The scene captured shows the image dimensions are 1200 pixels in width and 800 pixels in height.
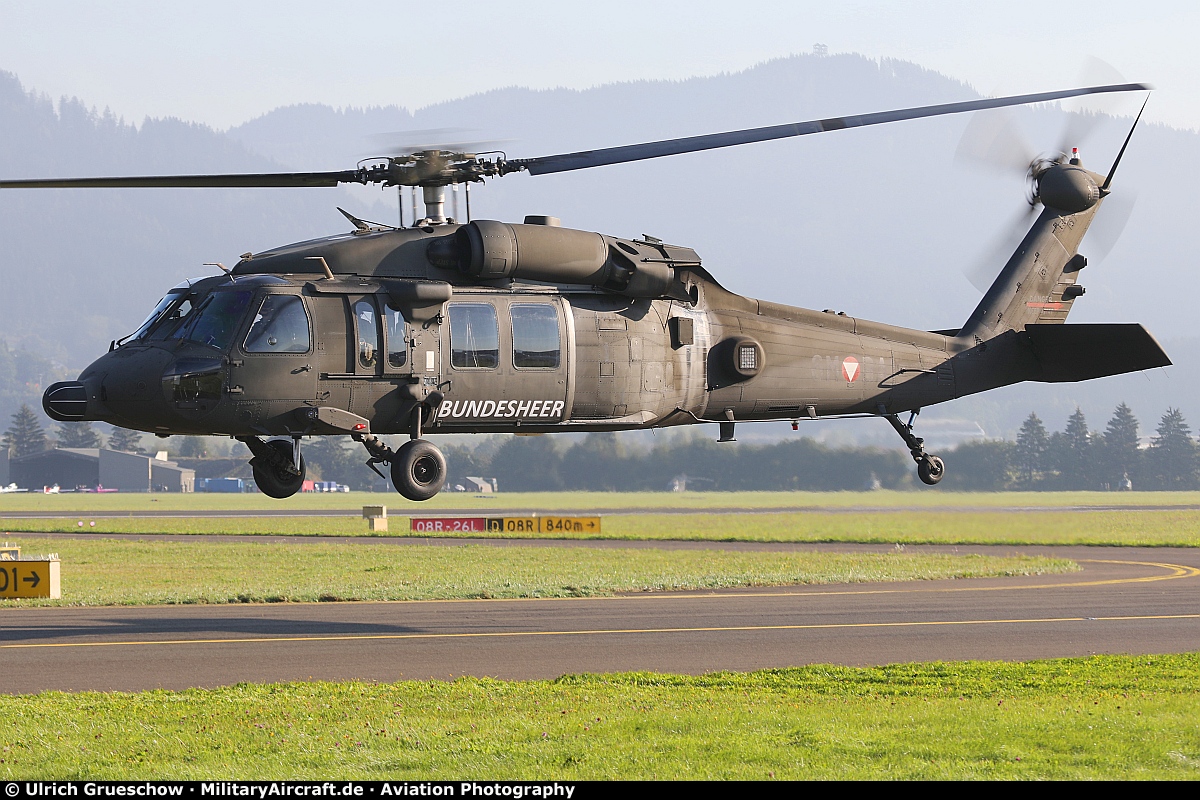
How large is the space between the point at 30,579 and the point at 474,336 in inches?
964

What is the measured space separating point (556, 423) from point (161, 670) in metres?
9.66

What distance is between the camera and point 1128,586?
4150cm

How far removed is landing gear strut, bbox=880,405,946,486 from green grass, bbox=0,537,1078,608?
16949 mm

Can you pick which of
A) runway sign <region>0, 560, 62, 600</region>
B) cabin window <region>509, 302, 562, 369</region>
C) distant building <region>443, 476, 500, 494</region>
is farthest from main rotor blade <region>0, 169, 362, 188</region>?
distant building <region>443, 476, 500, 494</region>

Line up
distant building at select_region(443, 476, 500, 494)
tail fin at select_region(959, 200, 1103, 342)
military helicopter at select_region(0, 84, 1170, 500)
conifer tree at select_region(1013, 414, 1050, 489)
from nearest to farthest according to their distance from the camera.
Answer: military helicopter at select_region(0, 84, 1170, 500) → tail fin at select_region(959, 200, 1103, 342) → conifer tree at select_region(1013, 414, 1050, 489) → distant building at select_region(443, 476, 500, 494)

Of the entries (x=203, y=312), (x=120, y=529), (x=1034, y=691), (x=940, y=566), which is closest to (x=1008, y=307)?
(x=1034, y=691)

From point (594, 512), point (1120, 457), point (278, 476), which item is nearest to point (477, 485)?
point (594, 512)

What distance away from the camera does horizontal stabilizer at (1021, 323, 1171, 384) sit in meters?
22.4

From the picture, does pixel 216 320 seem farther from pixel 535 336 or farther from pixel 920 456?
pixel 920 456

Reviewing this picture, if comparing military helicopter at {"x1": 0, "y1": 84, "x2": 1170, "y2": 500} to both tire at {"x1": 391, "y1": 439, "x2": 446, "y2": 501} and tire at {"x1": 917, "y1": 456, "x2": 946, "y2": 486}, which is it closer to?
tire at {"x1": 391, "y1": 439, "x2": 446, "y2": 501}

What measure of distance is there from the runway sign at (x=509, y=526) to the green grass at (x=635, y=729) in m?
47.5

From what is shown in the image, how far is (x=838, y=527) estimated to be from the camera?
7038 cm

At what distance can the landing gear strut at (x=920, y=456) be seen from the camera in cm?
2338

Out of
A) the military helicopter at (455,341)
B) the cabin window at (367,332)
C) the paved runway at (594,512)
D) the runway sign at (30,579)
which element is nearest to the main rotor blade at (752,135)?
the military helicopter at (455,341)
